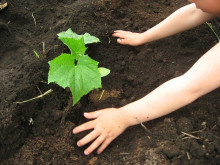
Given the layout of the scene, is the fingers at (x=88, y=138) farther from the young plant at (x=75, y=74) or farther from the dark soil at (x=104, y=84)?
the young plant at (x=75, y=74)

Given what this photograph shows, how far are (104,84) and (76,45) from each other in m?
0.42

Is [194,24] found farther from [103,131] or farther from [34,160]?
[34,160]

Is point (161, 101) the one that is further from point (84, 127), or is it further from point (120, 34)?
point (120, 34)

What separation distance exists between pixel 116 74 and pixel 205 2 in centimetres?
79

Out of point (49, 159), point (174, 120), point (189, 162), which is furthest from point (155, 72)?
point (49, 159)

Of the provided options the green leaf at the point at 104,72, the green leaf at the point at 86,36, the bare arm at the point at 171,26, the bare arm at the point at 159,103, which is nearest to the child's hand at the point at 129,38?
the bare arm at the point at 171,26

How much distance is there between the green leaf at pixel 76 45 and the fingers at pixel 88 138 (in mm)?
485

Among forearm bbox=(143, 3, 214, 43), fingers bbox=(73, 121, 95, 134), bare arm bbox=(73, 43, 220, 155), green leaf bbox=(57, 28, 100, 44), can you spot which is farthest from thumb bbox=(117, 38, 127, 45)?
fingers bbox=(73, 121, 95, 134)

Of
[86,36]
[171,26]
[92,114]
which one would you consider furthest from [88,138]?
[171,26]

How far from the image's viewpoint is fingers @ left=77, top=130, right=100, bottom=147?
1.57m

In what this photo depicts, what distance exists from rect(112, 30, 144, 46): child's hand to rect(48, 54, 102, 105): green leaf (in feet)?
1.93

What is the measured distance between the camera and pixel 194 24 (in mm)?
1980

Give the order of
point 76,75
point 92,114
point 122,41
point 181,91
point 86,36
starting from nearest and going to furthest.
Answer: point 181,91
point 76,75
point 92,114
point 86,36
point 122,41

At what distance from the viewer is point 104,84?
191cm
